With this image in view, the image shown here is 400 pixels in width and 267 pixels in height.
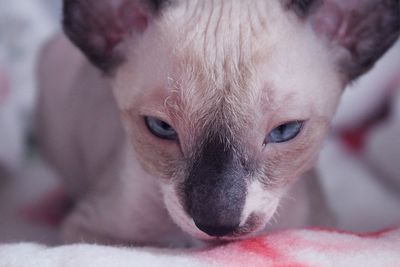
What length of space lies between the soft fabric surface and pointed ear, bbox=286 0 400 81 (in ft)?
→ 1.06

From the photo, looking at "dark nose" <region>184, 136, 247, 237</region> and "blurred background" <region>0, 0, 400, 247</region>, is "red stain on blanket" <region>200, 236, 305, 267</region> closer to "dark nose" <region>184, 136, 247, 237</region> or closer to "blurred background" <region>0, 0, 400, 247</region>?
"dark nose" <region>184, 136, 247, 237</region>

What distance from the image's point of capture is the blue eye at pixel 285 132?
112cm

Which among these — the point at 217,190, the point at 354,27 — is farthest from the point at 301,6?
the point at 217,190

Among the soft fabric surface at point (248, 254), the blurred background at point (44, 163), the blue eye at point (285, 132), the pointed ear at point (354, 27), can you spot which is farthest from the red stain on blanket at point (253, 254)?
the blurred background at point (44, 163)

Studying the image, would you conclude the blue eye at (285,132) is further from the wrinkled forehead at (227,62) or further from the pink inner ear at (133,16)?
the pink inner ear at (133,16)

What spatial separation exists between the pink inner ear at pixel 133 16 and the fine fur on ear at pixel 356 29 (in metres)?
0.30

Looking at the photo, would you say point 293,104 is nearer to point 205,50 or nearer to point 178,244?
point 205,50

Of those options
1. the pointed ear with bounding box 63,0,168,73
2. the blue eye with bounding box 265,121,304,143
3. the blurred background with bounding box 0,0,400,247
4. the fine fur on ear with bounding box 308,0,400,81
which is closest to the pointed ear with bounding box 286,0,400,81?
the fine fur on ear with bounding box 308,0,400,81

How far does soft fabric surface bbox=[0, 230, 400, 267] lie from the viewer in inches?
41.1

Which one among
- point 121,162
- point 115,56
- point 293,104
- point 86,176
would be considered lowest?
point 86,176

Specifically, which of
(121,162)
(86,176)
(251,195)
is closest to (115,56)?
(121,162)

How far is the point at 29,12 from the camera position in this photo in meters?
2.17

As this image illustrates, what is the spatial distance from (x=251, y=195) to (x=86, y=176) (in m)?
0.79

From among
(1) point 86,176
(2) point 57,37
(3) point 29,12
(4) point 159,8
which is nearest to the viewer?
(4) point 159,8
